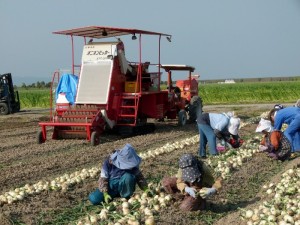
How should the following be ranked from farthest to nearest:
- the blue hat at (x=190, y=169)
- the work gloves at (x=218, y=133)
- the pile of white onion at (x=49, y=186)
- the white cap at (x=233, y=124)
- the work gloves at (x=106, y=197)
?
the white cap at (x=233, y=124) → the work gloves at (x=218, y=133) → the pile of white onion at (x=49, y=186) → the work gloves at (x=106, y=197) → the blue hat at (x=190, y=169)

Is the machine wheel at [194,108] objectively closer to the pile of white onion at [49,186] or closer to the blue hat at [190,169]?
the pile of white onion at [49,186]

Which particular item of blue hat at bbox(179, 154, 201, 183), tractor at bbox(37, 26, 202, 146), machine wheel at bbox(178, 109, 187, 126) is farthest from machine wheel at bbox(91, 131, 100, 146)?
blue hat at bbox(179, 154, 201, 183)

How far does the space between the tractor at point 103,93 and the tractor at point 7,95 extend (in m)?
9.78

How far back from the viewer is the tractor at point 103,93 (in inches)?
521

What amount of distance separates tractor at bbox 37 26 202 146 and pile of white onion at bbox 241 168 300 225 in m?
6.39

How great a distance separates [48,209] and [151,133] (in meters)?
8.76

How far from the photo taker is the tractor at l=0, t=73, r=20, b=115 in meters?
24.4

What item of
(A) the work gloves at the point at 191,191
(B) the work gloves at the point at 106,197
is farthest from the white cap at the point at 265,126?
(B) the work gloves at the point at 106,197

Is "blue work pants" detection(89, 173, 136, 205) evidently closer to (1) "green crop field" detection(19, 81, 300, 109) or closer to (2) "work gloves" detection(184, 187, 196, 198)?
(2) "work gloves" detection(184, 187, 196, 198)

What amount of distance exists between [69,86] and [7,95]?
34.5 ft

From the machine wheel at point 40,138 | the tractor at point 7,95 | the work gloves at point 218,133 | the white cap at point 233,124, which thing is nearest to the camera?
the work gloves at point 218,133

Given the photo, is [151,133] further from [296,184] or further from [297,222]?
[297,222]

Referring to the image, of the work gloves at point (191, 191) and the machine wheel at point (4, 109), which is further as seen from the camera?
the machine wheel at point (4, 109)

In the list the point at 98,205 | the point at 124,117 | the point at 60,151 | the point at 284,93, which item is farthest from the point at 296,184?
the point at 284,93
